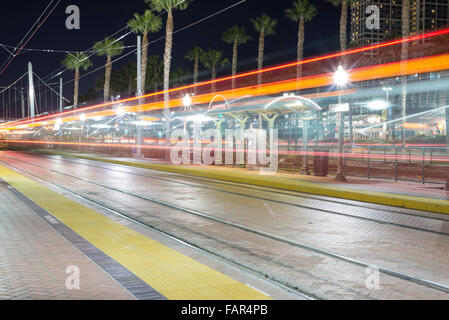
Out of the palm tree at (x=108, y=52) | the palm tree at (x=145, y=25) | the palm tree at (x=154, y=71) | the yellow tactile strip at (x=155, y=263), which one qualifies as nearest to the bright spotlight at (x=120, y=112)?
the palm tree at (x=145, y=25)

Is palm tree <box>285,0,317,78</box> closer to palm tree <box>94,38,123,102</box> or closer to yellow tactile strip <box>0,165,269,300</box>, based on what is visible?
palm tree <box>94,38,123,102</box>

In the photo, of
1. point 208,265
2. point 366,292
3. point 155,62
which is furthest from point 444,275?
point 155,62

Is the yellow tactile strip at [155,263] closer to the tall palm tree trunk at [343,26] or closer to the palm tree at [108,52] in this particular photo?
the tall palm tree trunk at [343,26]

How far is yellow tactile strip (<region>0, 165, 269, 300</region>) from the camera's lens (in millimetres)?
5559

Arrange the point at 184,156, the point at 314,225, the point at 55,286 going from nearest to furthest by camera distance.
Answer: the point at 55,286 → the point at 314,225 → the point at 184,156

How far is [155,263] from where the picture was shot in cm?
688

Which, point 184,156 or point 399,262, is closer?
point 399,262

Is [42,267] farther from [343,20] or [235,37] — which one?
[235,37]

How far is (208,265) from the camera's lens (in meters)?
6.96

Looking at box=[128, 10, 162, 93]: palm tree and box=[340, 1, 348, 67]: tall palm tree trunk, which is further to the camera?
box=[128, 10, 162, 93]: palm tree

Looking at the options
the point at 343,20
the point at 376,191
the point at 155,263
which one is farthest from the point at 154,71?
the point at 155,263

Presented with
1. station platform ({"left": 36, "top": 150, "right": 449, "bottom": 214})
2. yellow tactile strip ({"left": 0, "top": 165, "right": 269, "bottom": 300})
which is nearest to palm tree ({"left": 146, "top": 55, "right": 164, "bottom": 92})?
station platform ({"left": 36, "top": 150, "right": 449, "bottom": 214})
